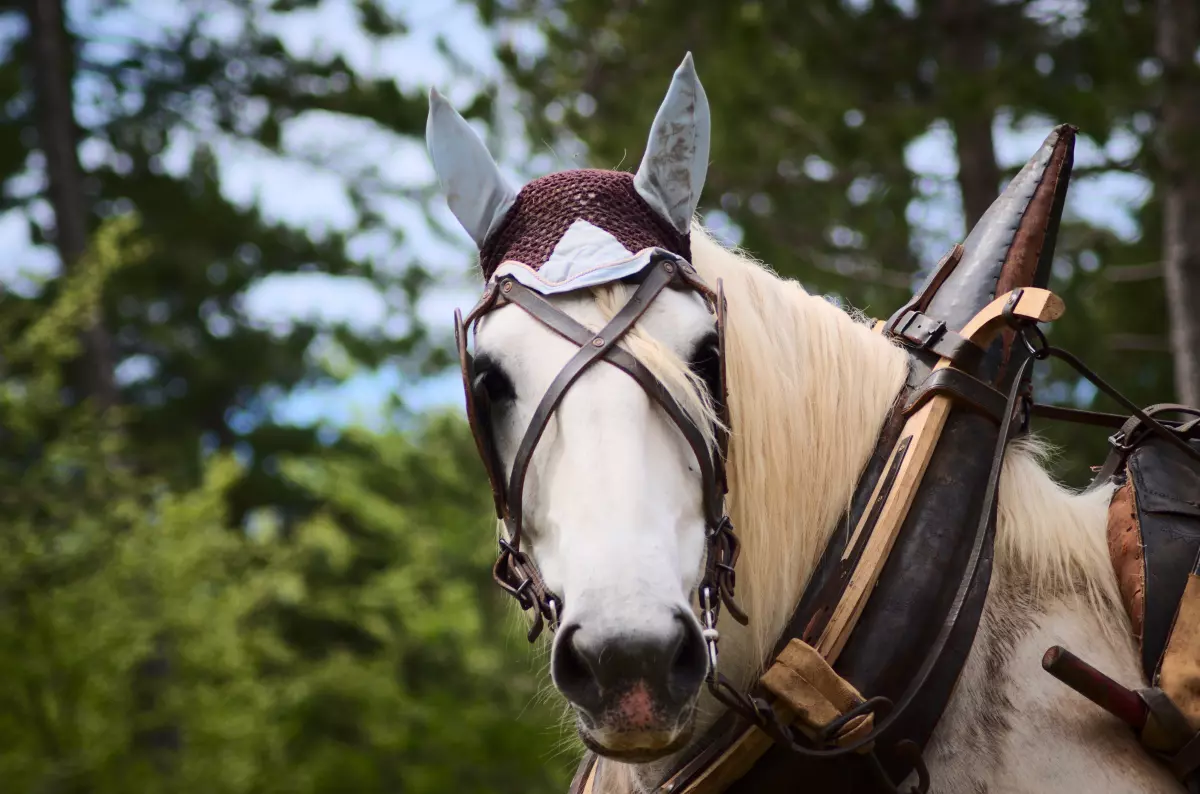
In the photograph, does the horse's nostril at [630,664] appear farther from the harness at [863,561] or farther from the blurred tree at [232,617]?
the blurred tree at [232,617]

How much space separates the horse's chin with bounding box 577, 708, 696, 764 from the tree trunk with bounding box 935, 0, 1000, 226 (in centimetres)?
459

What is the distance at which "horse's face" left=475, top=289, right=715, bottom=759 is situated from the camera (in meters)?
1.65

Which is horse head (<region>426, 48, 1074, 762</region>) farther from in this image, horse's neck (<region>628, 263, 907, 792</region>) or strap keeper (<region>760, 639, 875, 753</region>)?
strap keeper (<region>760, 639, 875, 753</region>)

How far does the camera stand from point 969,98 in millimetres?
6195

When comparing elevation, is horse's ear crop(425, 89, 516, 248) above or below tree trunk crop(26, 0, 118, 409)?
above

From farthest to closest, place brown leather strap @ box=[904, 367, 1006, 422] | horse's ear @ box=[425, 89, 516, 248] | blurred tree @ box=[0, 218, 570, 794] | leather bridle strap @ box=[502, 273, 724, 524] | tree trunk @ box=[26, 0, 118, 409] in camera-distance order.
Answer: tree trunk @ box=[26, 0, 118, 409], blurred tree @ box=[0, 218, 570, 794], horse's ear @ box=[425, 89, 516, 248], brown leather strap @ box=[904, 367, 1006, 422], leather bridle strap @ box=[502, 273, 724, 524]

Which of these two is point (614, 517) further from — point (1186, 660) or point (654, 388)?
point (1186, 660)

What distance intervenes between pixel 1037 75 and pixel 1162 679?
16.7ft

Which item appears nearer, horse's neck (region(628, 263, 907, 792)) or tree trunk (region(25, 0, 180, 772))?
horse's neck (region(628, 263, 907, 792))

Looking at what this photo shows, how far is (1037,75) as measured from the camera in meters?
6.32

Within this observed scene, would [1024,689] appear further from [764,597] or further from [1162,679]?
[764,597]

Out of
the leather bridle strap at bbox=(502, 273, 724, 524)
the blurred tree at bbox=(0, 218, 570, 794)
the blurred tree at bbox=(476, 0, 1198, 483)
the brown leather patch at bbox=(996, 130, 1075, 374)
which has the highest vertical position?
the brown leather patch at bbox=(996, 130, 1075, 374)

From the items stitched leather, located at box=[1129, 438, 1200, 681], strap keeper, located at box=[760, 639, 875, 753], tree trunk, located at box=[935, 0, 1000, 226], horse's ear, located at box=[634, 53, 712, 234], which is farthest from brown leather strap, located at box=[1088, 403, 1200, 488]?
tree trunk, located at box=[935, 0, 1000, 226]

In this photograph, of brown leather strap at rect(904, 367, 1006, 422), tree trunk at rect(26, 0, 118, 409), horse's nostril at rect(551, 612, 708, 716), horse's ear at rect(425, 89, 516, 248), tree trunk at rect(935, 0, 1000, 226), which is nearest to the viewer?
horse's nostril at rect(551, 612, 708, 716)
